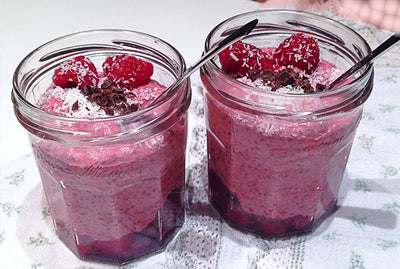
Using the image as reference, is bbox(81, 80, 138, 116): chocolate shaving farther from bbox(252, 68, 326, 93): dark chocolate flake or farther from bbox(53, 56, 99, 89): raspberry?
bbox(252, 68, 326, 93): dark chocolate flake

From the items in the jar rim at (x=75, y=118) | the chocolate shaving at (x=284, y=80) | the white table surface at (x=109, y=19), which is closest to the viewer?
the jar rim at (x=75, y=118)

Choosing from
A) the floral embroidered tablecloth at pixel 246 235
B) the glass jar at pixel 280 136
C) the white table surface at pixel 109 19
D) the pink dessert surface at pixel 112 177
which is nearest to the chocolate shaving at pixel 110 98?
the pink dessert surface at pixel 112 177

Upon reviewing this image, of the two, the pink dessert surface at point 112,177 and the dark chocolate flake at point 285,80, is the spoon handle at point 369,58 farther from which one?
the pink dessert surface at point 112,177

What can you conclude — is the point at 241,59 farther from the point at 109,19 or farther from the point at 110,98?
the point at 109,19

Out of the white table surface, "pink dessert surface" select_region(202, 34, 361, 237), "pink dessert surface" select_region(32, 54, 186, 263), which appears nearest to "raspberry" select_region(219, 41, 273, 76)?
"pink dessert surface" select_region(202, 34, 361, 237)

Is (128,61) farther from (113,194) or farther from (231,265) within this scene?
(231,265)

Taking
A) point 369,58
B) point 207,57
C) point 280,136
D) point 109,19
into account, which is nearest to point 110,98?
point 207,57
